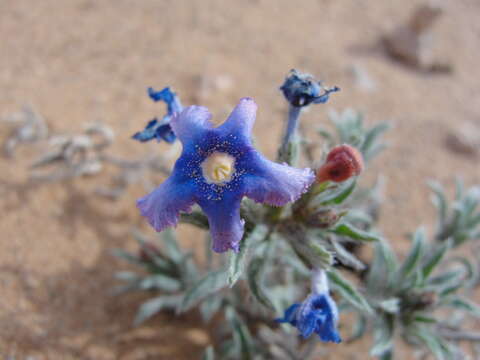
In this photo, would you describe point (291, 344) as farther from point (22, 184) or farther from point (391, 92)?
point (391, 92)

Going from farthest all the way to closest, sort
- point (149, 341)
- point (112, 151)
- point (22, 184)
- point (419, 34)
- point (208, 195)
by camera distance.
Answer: point (419, 34), point (112, 151), point (22, 184), point (149, 341), point (208, 195)

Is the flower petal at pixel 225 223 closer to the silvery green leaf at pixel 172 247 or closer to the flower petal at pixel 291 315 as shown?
the flower petal at pixel 291 315

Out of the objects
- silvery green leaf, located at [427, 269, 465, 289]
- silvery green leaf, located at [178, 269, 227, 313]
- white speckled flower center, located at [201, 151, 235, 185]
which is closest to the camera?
white speckled flower center, located at [201, 151, 235, 185]

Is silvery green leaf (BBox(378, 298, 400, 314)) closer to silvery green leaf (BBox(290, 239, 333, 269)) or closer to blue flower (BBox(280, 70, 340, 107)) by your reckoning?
silvery green leaf (BBox(290, 239, 333, 269))

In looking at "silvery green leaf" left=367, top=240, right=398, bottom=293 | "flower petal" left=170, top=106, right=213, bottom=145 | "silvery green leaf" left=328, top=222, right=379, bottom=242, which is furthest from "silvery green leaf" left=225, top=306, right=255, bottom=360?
"flower petal" left=170, top=106, right=213, bottom=145

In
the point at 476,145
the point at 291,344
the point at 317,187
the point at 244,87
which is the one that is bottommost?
the point at 291,344

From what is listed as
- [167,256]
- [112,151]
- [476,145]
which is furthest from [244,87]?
[476,145]

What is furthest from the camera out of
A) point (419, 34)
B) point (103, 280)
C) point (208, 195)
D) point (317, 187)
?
point (419, 34)
